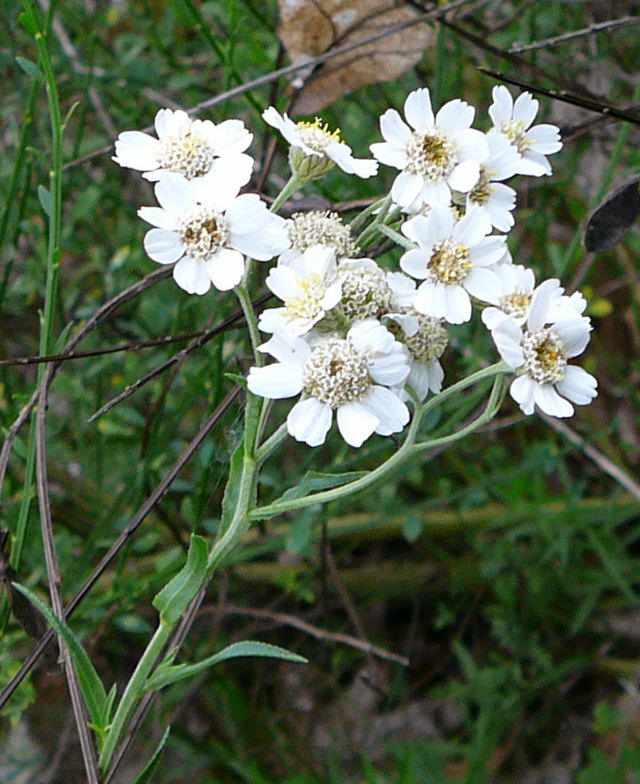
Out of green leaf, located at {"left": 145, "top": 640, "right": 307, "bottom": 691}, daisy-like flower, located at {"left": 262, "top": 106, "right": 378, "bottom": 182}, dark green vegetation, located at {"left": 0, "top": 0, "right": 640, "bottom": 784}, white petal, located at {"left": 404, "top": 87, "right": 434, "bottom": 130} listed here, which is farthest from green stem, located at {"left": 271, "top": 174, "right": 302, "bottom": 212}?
dark green vegetation, located at {"left": 0, "top": 0, "right": 640, "bottom": 784}

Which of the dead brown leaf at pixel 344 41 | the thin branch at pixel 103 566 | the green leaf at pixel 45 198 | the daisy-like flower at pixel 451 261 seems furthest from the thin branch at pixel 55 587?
the dead brown leaf at pixel 344 41

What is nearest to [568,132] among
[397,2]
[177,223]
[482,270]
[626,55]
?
[397,2]

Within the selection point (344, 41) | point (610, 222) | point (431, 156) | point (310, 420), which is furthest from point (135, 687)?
point (344, 41)

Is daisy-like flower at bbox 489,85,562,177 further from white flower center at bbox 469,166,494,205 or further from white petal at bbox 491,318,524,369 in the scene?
white petal at bbox 491,318,524,369

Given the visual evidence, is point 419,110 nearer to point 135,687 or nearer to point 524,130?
point 524,130

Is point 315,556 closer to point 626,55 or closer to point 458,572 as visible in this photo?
point 458,572

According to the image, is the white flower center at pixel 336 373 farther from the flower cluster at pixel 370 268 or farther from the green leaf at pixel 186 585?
the green leaf at pixel 186 585

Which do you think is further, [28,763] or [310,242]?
[28,763]
